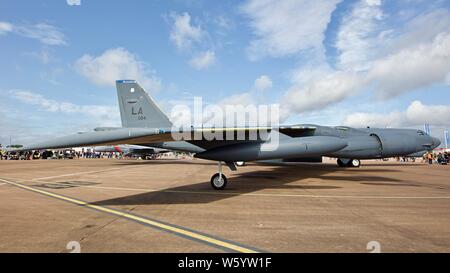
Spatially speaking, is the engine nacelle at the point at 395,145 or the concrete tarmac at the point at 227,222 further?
the engine nacelle at the point at 395,145

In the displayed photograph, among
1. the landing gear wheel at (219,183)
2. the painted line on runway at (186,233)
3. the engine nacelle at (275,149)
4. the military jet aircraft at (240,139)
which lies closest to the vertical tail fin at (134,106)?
the military jet aircraft at (240,139)

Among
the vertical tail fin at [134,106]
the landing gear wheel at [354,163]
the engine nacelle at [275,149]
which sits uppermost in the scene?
the vertical tail fin at [134,106]

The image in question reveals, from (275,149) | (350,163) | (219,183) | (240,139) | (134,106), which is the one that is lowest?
(350,163)

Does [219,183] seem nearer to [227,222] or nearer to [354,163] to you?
[227,222]

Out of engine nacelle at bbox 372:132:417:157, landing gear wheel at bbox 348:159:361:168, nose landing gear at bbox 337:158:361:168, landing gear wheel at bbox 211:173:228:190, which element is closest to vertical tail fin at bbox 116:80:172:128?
landing gear wheel at bbox 211:173:228:190

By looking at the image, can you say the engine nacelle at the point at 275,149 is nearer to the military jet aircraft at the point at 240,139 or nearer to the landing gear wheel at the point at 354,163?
the military jet aircraft at the point at 240,139

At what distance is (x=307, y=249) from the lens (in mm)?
3934

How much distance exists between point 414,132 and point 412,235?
1706 cm

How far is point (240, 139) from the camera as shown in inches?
387

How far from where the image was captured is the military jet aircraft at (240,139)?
6.07 metres

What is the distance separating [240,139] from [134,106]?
32.0 feet

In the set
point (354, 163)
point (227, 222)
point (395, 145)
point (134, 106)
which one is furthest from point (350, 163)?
point (227, 222)
